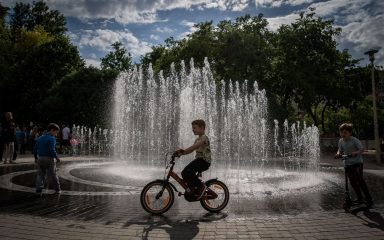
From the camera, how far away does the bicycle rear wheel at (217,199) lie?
7332 mm

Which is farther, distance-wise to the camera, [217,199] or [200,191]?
[217,199]

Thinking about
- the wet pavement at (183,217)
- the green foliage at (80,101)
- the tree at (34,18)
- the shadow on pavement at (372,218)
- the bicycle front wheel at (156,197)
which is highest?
the tree at (34,18)

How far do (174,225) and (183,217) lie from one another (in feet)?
2.21

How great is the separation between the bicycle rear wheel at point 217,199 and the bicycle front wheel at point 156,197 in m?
0.76

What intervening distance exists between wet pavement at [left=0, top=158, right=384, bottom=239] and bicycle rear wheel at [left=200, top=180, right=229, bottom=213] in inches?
8.2

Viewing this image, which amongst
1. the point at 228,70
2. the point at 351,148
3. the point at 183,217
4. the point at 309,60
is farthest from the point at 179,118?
the point at 183,217

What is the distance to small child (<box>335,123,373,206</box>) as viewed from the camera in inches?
304

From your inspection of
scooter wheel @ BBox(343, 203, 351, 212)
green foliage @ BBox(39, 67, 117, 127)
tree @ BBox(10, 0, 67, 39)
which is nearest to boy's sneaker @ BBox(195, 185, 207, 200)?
scooter wheel @ BBox(343, 203, 351, 212)

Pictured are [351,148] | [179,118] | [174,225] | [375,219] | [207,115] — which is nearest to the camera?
[174,225]

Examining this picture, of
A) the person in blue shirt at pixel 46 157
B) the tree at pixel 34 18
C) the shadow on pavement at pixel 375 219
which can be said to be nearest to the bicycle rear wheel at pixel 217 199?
the shadow on pavement at pixel 375 219

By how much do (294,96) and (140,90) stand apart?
59.2 feet

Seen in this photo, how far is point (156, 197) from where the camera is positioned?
705 cm

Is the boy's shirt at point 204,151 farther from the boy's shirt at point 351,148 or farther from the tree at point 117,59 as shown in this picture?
the tree at point 117,59

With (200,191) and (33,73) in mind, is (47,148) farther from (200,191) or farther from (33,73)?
(33,73)
